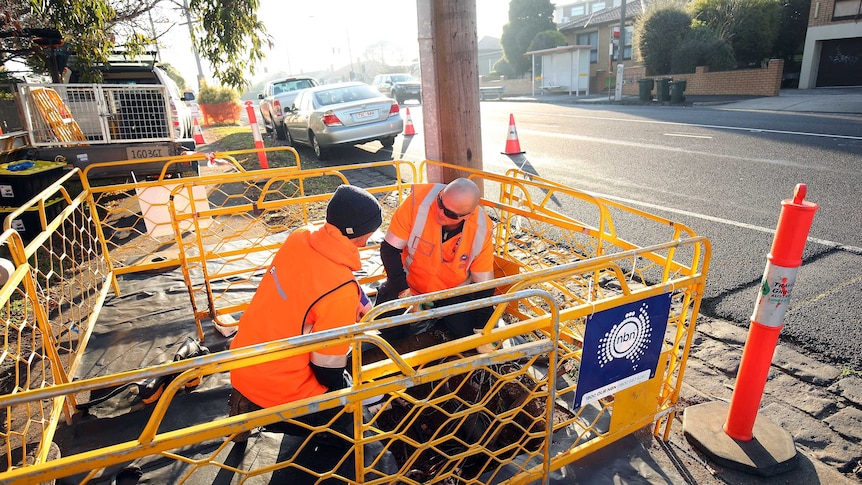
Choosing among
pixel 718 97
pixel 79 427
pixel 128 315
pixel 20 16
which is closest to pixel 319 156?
pixel 20 16

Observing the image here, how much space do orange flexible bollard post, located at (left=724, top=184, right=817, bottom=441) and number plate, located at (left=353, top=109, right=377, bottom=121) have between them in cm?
919

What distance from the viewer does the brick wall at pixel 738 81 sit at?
2025cm

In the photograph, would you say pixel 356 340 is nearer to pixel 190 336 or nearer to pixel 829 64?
pixel 190 336

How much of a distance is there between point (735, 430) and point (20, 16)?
10.5 m

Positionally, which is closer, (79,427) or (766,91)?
(79,427)

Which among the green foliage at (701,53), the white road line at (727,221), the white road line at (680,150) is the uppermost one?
the green foliage at (701,53)

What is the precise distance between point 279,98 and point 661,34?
20564mm

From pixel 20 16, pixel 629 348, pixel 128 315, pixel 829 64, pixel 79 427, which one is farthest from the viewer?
pixel 829 64

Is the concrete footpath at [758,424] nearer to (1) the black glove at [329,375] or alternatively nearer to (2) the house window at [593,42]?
(1) the black glove at [329,375]

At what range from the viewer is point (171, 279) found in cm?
520

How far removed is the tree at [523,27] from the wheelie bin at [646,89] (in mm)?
20372

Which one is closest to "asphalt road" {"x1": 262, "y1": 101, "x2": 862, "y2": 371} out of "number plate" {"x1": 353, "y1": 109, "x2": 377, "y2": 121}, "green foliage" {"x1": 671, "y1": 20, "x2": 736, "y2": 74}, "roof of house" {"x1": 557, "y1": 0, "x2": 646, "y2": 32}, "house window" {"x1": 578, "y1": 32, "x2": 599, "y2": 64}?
"number plate" {"x1": 353, "y1": 109, "x2": 377, "y2": 121}

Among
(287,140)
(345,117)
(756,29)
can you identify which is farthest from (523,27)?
(345,117)

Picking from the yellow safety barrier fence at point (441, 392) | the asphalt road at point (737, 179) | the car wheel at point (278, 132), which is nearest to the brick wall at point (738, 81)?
the asphalt road at point (737, 179)
